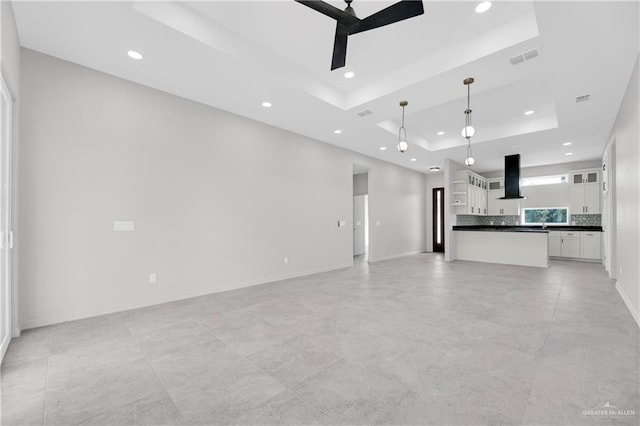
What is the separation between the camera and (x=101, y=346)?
273 centimetres

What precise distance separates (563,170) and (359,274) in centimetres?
771

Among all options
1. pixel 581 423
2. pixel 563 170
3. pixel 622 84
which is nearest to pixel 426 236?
pixel 563 170

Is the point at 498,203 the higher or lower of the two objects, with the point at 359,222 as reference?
higher

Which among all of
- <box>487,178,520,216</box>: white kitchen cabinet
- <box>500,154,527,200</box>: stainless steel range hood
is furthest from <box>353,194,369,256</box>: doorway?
<box>487,178,520,216</box>: white kitchen cabinet

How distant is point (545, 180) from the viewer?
9.31 meters

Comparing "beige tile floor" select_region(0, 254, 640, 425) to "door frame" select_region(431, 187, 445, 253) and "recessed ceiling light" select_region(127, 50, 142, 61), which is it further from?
"door frame" select_region(431, 187, 445, 253)

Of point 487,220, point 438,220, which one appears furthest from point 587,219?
point 438,220

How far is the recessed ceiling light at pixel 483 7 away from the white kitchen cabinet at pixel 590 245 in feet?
26.3

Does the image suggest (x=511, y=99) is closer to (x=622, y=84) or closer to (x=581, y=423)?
(x=622, y=84)

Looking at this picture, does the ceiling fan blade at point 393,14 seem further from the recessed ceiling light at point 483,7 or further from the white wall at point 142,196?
the white wall at point 142,196

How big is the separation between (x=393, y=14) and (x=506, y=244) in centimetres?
727

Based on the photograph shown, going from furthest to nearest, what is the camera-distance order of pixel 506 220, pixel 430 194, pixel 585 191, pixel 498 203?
pixel 430 194
pixel 506 220
pixel 498 203
pixel 585 191

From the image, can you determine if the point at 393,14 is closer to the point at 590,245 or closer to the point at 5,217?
the point at 5,217

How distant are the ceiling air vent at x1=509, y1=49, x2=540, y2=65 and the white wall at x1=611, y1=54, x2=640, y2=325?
1.18 meters
